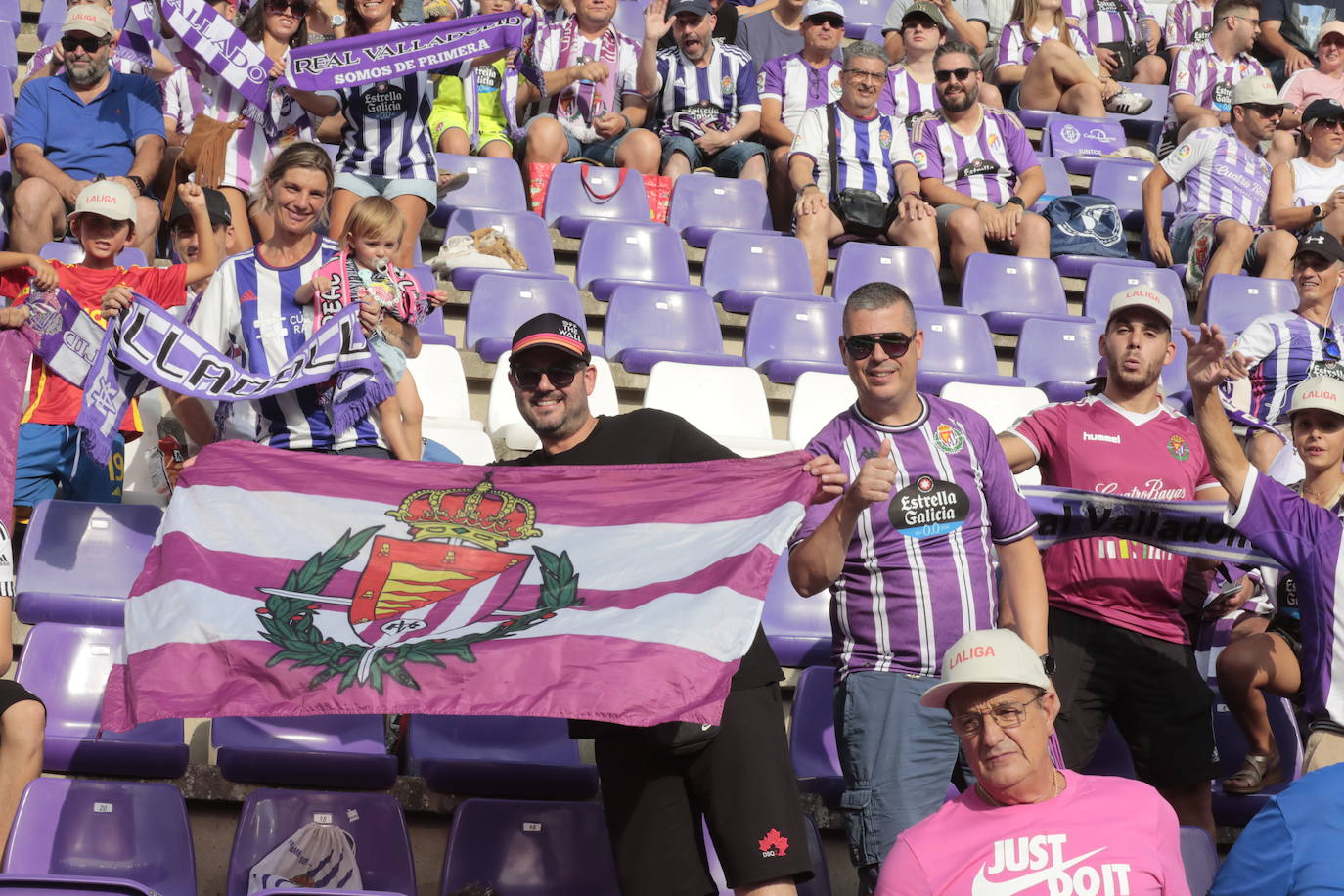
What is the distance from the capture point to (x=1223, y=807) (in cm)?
549

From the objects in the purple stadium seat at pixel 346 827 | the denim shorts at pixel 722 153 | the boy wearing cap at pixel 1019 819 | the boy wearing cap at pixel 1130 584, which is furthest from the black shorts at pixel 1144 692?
the denim shorts at pixel 722 153

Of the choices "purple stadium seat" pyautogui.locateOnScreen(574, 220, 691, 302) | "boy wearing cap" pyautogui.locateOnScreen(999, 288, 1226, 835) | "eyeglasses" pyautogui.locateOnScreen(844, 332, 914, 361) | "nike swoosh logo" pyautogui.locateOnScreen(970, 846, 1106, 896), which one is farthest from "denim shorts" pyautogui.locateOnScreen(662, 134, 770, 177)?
"nike swoosh logo" pyautogui.locateOnScreen(970, 846, 1106, 896)

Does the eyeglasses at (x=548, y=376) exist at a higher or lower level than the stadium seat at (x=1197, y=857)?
higher

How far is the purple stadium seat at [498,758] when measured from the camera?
16.3 feet

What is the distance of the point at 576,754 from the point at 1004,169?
5292mm

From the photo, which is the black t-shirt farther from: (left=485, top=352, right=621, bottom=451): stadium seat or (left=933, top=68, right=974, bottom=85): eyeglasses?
(left=933, top=68, right=974, bottom=85): eyeglasses

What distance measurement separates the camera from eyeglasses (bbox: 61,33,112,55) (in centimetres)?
820

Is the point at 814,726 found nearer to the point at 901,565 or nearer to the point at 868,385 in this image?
the point at 901,565

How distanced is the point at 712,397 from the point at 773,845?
3465mm

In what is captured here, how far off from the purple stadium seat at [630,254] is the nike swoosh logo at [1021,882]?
205 inches

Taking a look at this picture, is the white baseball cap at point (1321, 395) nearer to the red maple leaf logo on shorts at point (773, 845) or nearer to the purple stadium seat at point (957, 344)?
the red maple leaf logo on shorts at point (773, 845)

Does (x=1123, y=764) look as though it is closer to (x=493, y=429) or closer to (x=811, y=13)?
(x=493, y=429)

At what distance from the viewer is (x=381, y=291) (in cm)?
558

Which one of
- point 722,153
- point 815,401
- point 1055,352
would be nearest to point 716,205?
point 722,153
